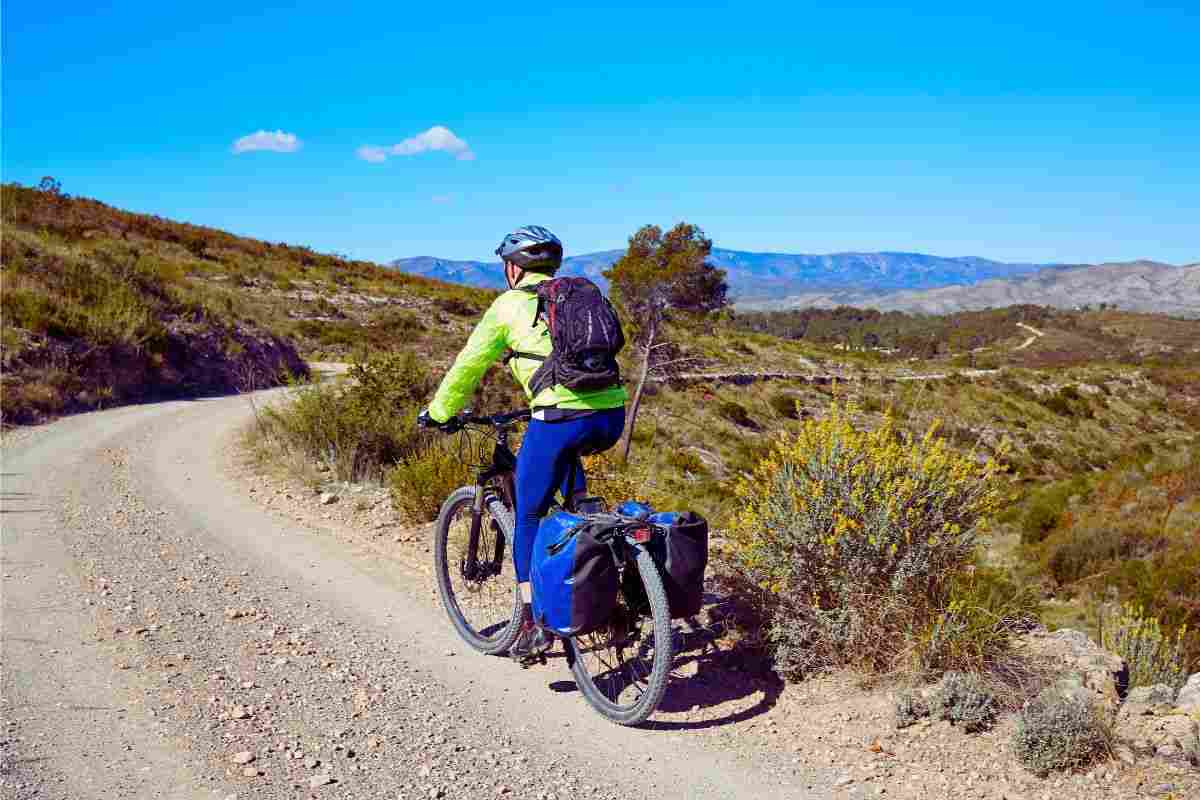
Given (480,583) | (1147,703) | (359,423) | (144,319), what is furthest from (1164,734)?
(144,319)

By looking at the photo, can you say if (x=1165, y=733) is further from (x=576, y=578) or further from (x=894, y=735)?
(x=576, y=578)

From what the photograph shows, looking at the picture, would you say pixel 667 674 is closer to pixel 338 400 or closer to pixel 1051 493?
pixel 338 400

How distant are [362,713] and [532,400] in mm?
1774

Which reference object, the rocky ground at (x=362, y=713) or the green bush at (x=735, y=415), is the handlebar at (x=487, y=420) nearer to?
the rocky ground at (x=362, y=713)

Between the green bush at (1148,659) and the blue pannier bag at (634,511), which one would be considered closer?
the blue pannier bag at (634,511)

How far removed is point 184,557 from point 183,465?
3.55 m

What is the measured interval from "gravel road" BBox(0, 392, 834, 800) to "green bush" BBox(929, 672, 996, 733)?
2.20 ft

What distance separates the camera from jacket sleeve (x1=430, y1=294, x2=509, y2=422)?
3.79m

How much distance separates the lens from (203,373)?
15633 mm

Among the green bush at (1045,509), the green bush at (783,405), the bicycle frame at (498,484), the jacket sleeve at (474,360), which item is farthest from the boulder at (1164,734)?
the green bush at (783,405)

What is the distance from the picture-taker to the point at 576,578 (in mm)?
3539

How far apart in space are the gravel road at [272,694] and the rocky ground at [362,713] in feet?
0.04

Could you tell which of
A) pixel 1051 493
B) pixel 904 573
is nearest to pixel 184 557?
pixel 904 573

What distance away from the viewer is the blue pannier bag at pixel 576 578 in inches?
139
